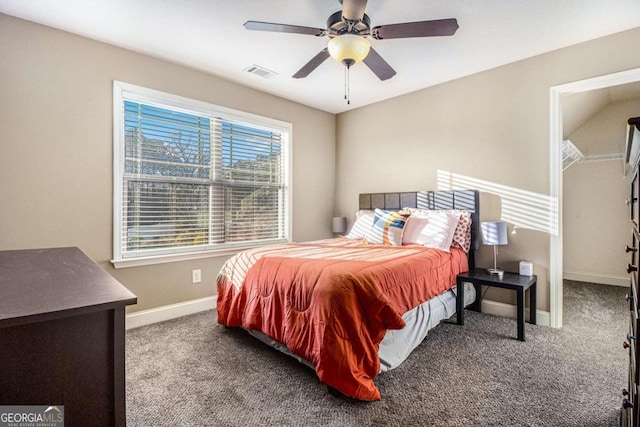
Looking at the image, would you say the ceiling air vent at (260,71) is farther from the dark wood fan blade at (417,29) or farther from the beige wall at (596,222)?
the beige wall at (596,222)

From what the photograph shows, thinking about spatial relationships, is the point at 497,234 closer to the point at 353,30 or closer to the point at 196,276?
the point at 353,30

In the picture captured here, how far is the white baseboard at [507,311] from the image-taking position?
2861 mm

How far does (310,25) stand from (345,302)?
2115mm

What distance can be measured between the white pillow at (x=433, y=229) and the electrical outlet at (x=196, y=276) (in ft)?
7.25

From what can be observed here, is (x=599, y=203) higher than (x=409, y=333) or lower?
higher

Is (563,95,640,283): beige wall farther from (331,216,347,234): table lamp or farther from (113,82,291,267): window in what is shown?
(113,82,291,267): window

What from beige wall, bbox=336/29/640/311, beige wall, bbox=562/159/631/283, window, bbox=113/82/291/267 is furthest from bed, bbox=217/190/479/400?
beige wall, bbox=562/159/631/283

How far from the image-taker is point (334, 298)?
1771 mm

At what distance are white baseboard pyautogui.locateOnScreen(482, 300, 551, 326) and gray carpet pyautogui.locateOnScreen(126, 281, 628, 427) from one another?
0.15 m

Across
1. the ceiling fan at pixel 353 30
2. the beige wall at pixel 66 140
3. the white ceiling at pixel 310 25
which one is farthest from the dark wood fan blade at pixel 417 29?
the beige wall at pixel 66 140

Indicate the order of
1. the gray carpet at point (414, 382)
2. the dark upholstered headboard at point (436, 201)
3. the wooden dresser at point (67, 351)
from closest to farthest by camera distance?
the wooden dresser at point (67, 351), the gray carpet at point (414, 382), the dark upholstered headboard at point (436, 201)

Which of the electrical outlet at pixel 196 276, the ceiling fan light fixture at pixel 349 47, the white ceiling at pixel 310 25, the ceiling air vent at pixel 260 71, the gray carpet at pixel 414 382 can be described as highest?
the ceiling air vent at pixel 260 71

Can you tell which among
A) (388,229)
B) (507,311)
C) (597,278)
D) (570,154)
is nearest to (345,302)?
(388,229)

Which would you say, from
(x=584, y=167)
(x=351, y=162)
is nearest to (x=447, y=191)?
(x=351, y=162)
